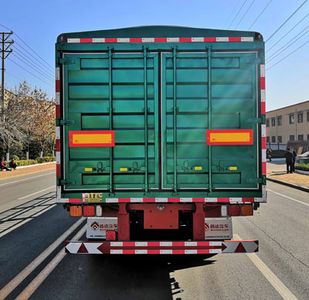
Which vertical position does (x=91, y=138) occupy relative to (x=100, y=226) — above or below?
above

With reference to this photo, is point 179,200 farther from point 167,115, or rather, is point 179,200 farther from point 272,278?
point 272,278

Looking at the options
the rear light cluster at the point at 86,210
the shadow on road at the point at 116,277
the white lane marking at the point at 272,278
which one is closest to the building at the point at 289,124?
the white lane marking at the point at 272,278

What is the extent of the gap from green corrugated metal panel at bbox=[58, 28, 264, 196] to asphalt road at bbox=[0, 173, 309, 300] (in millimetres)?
1260

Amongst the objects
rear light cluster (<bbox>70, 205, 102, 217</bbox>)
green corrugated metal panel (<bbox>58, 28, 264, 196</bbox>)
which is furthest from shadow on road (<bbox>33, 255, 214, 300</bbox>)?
green corrugated metal panel (<bbox>58, 28, 264, 196</bbox>)

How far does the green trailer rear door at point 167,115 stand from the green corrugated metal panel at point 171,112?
13mm

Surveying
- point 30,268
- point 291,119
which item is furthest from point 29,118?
point 291,119

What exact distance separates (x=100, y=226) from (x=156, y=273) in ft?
3.72

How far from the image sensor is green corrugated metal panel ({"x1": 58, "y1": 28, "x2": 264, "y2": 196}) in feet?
16.9

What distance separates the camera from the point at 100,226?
5.39m

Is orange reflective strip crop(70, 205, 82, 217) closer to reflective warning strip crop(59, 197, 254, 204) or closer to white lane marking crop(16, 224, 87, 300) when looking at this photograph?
reflective warning strip crop(59, 197, 254, 204)

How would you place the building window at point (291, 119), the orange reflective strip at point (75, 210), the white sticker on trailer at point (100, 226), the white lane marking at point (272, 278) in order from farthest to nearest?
the building window at point (291, 119) < the white sticker on trailer at point (100, 226) < the orange reflective strip at point (75, 210) < the white lane marking at point (272, 278)

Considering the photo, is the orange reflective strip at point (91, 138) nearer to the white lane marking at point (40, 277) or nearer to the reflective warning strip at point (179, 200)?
the reflective warning strip at point (179, 200)

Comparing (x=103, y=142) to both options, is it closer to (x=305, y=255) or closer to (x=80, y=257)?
(x=80, y=257)

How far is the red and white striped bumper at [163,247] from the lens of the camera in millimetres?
4910
